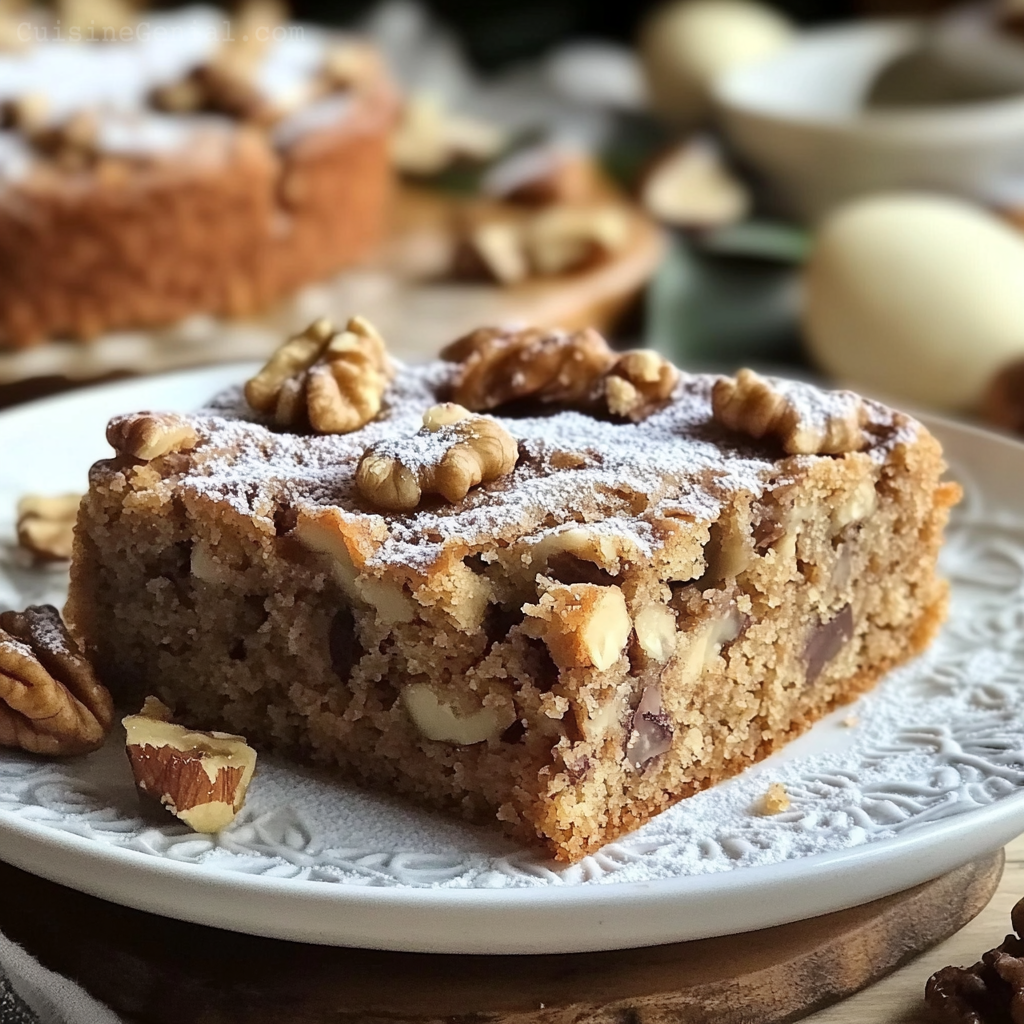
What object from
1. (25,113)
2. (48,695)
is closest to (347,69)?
(25,113)

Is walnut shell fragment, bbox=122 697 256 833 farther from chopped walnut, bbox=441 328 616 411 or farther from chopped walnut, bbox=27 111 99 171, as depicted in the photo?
chopped walnut, bbox=27 111 99 171

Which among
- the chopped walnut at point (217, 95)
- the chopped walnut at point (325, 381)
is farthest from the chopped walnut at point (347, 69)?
the chopped walnut at point (325, 381)

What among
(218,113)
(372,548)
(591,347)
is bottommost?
(372,548)

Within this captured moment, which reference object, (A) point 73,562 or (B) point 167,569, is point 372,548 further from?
(A) point 73,562

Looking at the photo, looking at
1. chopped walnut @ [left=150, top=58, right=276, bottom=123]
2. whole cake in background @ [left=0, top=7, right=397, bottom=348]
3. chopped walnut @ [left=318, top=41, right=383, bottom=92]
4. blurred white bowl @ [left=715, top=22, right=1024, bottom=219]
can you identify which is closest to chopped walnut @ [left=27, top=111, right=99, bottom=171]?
whole cake in background @ [left=0, top=7, right=397, bottom=348]

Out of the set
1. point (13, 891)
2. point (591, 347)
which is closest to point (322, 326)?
point (591, 347)

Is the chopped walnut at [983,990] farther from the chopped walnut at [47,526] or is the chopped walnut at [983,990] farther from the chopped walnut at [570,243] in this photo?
the chopped walnut at [570,243]

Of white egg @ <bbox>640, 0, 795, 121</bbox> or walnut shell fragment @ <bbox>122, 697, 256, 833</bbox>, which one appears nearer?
walnut shell fragment @ <bbox>122, 697, 256, 833</bbox>
